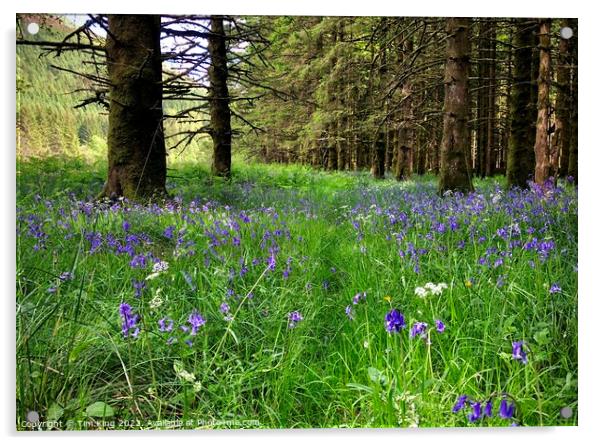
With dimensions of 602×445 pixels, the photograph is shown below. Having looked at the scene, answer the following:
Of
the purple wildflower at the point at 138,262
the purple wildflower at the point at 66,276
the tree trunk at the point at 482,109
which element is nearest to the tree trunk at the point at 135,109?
the purple wildflower at the point at 138,262

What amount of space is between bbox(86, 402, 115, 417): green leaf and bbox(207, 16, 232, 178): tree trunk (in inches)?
56.7

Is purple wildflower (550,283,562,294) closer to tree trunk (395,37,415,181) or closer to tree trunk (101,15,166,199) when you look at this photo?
tree trunk (395,37,415,181)

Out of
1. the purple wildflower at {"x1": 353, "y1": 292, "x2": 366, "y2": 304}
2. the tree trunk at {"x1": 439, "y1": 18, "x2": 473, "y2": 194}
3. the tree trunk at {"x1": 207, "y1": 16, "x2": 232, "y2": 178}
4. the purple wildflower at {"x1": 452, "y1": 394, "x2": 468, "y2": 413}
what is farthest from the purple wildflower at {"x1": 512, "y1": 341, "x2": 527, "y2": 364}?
the tree trunk at {"x1": 207, "y1": 16, "x2": 232, "y2": 178}

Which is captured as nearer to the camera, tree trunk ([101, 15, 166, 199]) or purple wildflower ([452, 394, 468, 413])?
purple wildflower ([452, 394, 468, 413])

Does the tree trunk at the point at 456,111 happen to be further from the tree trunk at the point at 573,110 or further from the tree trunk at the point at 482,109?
the tree trunk at the point at 573,110

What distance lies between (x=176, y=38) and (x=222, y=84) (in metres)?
0.37

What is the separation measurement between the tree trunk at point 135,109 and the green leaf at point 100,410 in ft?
3.98

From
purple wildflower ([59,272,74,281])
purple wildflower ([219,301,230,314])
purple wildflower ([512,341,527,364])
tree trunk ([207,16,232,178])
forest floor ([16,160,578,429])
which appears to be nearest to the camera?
purple wildflower ([512,341,527,364])

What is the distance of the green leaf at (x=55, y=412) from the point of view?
7.78 ft

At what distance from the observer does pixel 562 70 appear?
3.17 metres

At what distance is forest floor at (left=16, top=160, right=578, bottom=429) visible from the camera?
91.7 inches

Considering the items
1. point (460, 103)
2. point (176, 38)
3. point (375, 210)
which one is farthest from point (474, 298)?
point (176, 38)

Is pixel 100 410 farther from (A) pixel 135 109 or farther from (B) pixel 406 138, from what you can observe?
(B) pixel 406 138
